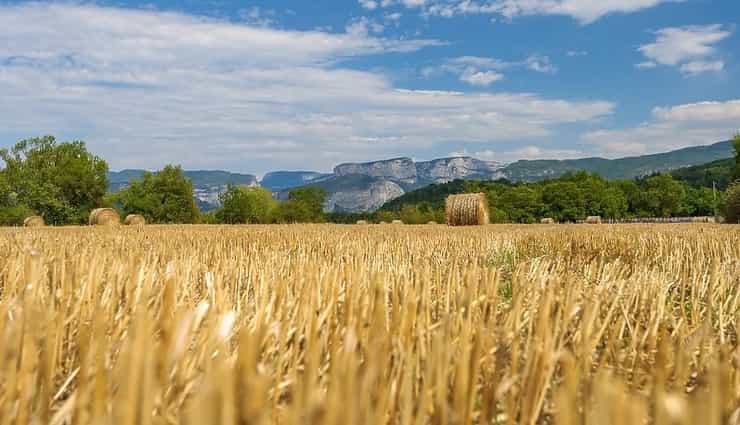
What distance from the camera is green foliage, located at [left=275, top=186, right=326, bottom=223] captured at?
81625 millimetres

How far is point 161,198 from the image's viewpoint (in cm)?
7794

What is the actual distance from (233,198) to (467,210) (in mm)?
74800

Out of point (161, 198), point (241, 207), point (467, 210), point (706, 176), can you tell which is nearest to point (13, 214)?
point (161, 198)

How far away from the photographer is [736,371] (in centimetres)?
188

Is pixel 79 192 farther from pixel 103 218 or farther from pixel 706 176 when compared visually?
pixel 706 176

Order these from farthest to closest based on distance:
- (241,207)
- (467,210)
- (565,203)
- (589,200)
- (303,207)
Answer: (241,207) → (589,200) → (565,203) → (303,207) → (467,210)

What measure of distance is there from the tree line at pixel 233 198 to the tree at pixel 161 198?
0.12 metres

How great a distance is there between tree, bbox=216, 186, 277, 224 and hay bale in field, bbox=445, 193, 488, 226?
201 ft

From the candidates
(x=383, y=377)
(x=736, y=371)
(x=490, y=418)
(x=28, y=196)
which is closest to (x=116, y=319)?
(x=383, y=377)

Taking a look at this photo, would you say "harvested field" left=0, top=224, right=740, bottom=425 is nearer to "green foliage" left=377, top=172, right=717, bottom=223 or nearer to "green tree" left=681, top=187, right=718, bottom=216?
"green foliage" left=377, top=172, right=717, bottom=223

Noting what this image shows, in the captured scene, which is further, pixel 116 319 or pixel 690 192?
pixel 690 192

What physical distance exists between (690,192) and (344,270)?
118m

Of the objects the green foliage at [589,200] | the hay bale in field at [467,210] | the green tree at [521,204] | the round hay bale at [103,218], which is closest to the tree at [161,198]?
the green foliage at [589,200]

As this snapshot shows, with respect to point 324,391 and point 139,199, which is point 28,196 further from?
point 324,391
